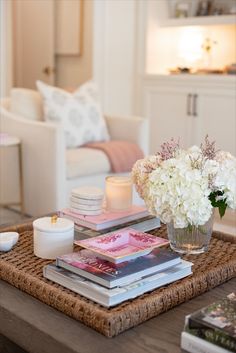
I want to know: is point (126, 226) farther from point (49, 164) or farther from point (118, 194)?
point (49, 164)

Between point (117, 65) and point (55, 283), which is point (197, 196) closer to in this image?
point (55, 283)

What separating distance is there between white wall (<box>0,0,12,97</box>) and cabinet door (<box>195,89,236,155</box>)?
1910mm

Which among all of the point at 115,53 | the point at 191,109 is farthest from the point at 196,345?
the point at 115,53

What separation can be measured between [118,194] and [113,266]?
0.52m

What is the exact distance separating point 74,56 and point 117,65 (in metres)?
0.69

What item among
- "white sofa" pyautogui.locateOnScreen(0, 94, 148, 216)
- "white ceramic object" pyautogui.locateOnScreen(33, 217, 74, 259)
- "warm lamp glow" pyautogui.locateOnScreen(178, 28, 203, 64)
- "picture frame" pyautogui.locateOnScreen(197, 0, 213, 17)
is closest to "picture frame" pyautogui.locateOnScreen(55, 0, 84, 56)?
"warm lamp glow" pyautogui.locateOnScreen(178, 28, 203, 64)

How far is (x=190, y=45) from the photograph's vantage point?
199 inches

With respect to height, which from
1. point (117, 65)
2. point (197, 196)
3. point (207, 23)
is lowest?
point (197, 196)

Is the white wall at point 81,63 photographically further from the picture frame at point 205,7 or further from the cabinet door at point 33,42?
the picture frame at point 205,7

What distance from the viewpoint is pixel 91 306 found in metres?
1.28

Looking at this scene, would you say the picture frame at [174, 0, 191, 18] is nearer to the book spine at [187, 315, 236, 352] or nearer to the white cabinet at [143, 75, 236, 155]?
the white cabinet at [143, 75, 236, 155]

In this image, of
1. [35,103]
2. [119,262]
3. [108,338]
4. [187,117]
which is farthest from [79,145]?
[108,338]

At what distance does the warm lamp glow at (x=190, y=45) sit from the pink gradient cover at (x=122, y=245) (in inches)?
145

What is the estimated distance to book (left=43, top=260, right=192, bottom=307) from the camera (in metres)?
1.31
